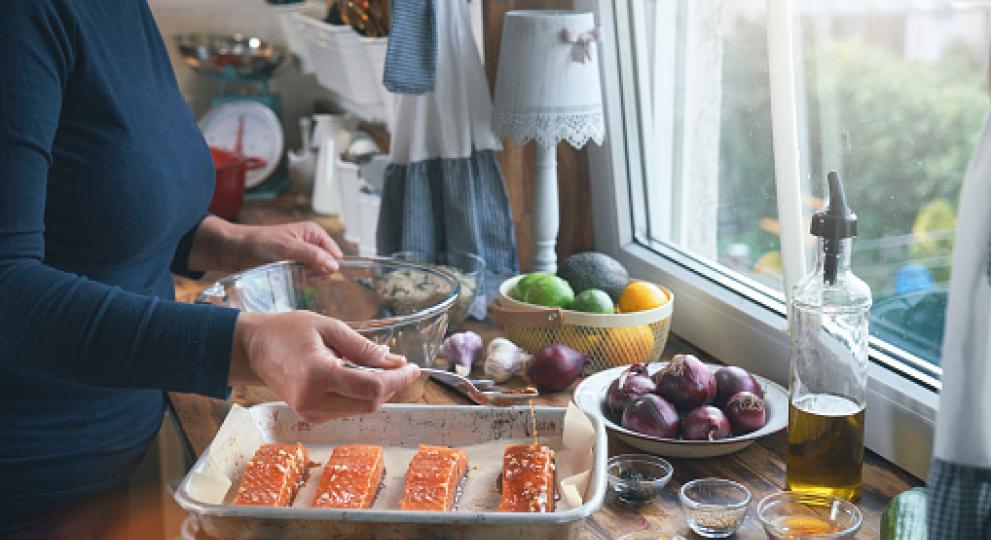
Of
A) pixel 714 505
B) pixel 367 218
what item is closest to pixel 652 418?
pixel 714 505

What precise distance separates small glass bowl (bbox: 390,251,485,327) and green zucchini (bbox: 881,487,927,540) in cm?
79

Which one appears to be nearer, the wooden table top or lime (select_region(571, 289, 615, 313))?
the wooden table top

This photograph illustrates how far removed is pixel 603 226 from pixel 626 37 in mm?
328

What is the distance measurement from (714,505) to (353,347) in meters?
0.40

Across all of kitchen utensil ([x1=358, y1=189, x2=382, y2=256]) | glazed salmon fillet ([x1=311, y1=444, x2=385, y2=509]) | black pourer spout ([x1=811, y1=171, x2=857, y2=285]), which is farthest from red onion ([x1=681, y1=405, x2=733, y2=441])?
kitchen utensil ([x1=358, y1=189, x2=382, y2=256])

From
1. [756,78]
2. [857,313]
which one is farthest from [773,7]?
[857,313]

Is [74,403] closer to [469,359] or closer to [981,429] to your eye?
[469,359]

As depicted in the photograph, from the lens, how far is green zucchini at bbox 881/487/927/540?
1008 mm

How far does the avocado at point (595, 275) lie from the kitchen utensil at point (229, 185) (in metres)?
1.10

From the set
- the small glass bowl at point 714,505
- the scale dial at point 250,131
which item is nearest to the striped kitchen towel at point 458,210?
the small glass bowl at point 714,505

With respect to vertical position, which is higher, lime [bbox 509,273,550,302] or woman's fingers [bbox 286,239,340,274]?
woman's fingers [bbox 286,239,340,274]

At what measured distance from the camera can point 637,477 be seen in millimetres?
1175

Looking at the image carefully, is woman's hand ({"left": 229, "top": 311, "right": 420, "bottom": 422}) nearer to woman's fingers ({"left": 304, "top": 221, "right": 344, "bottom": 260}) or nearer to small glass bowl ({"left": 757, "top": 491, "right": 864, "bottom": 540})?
small glass bowl ({"left": 757, "top": 491, "right": 864, "bottom": 540})

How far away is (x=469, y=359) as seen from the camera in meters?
1.56
